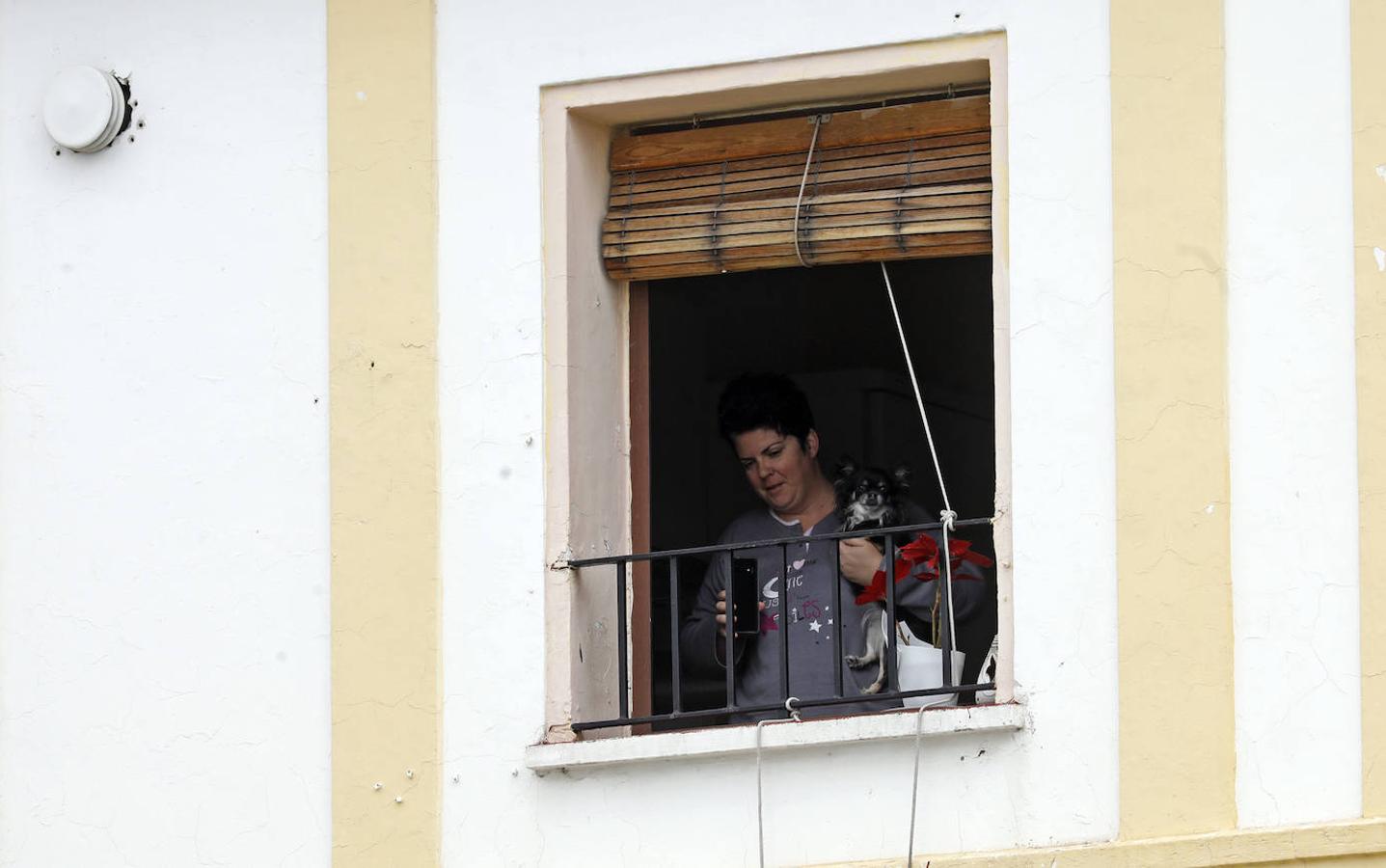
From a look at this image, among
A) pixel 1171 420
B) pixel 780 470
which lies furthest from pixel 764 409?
pixel 1171 420

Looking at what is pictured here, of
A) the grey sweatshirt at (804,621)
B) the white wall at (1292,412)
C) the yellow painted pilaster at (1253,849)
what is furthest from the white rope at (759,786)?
the white wall at (1292,412)

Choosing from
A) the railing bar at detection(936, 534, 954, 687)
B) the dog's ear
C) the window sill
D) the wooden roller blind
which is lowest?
the window sill

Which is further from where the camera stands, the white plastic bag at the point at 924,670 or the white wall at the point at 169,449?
the white wall at the point at 169,449

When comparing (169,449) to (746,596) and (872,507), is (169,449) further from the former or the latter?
(872,507)

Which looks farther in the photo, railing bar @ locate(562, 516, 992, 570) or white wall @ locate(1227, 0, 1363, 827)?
railing bar @ locate(562, 516, 992, 570)

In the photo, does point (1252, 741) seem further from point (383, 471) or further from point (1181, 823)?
point (383, 471)

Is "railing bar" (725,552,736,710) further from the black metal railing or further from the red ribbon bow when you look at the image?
A: the red ribbon bow

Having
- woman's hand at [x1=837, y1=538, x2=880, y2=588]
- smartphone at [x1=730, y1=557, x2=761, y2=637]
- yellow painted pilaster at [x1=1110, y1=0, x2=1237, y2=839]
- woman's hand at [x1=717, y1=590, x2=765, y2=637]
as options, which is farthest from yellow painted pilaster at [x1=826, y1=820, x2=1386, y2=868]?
woman's hand at [x1=717, y1=590, x2=765, y2=637]

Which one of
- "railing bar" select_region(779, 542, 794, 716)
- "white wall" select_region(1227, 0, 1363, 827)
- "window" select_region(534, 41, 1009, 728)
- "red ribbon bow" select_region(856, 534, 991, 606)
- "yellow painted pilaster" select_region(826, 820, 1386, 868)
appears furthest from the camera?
"window" select_region(534, 41, 1009, 728)

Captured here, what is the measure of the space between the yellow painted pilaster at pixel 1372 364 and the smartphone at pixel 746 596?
1.87 meters

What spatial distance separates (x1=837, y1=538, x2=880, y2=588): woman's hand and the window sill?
0.72 metres

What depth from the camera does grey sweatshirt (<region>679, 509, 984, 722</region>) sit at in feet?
26.2

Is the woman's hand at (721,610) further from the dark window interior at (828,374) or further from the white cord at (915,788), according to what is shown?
the dark window interior at (828,374)

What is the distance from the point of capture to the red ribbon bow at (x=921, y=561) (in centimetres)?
770
